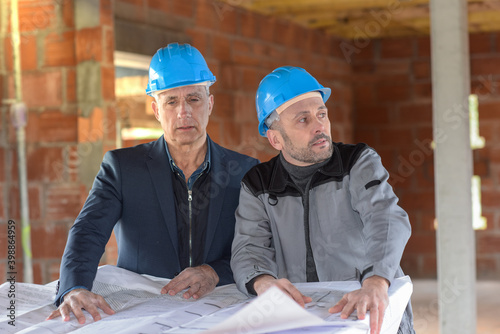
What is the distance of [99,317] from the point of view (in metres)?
1.36

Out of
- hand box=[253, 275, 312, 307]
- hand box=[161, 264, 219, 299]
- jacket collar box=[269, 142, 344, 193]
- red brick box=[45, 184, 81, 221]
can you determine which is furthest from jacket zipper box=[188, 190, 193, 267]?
red brick box=[45, 184, 81, 221]

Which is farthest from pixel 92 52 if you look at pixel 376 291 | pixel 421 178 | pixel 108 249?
pixel 421 178

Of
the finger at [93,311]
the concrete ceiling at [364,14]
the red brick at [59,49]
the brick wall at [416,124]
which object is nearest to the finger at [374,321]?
the finger at [93,311]

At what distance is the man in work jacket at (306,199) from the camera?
160cm

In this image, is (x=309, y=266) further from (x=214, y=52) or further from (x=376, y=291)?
(x=214, y=52)

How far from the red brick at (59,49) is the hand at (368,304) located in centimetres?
284

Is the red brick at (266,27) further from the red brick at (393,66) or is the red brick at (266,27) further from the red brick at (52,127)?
the red brick at (52,127)

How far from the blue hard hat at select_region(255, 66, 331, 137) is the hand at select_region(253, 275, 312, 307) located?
42cm

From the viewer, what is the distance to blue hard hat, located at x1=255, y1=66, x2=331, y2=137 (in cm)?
164

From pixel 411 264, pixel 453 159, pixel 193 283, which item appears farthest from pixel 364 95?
pixel 193 283

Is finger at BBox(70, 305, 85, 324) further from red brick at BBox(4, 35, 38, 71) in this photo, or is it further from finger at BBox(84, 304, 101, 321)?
red brick at BBox(4, 35, 38, 71)

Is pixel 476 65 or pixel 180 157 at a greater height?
pixel 476 65

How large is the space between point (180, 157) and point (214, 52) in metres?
2.83

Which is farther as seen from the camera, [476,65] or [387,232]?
[476,65]
